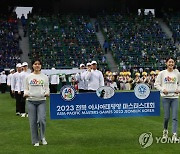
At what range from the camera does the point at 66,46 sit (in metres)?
45.6

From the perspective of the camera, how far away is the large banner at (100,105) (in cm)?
1147

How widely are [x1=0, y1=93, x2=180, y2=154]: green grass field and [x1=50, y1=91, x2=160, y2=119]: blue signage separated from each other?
24.7 inches

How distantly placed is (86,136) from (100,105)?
1.02 m

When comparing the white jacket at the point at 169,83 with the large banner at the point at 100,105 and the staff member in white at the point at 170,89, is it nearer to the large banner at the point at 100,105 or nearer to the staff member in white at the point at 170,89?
the staff member in white at the point at 170,89

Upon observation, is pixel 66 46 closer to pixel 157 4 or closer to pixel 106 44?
pixel 106 44

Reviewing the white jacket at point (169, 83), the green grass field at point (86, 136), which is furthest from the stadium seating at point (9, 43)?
the white jacket at point (169, 83)

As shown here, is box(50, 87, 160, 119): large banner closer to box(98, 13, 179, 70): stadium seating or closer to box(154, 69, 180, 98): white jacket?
box(154, 69, 180, 98): white jacket

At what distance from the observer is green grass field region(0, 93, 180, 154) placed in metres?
9.98

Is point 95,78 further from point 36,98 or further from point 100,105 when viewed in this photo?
point 36,98

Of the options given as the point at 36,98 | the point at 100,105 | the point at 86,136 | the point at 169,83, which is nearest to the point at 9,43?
→ the point at 86,136

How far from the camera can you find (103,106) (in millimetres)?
11711

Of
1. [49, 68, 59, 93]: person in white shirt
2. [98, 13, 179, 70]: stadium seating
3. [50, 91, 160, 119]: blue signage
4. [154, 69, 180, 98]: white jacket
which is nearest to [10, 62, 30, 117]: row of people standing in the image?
[50, 91, 160, 119]: blue signage

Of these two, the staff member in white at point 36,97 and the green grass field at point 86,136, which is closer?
the green grass field at point 86,136

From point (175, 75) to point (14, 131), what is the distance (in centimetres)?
509
